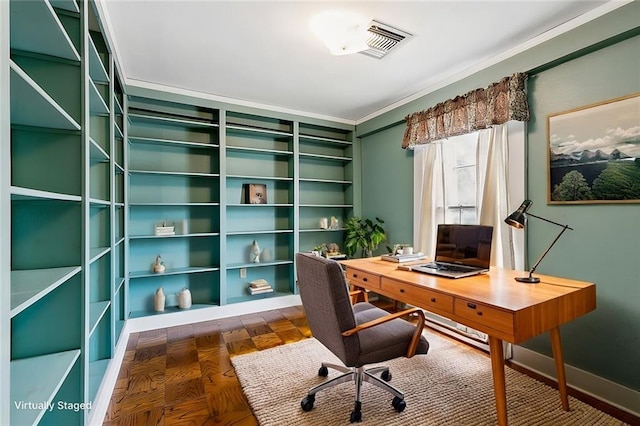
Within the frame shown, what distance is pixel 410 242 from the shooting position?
3516 millimetres

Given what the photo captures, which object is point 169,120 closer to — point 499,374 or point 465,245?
point 465,245

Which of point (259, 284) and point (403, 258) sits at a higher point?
point (403, 258)

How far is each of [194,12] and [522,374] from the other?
11.2 feet

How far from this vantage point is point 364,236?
12.7 feet

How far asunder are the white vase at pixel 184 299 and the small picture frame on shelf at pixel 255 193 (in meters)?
1.25

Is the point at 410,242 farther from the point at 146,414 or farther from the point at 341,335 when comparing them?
the point at 146,414

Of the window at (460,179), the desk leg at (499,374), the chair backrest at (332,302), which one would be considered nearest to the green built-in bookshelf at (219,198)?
the window at (460,179)

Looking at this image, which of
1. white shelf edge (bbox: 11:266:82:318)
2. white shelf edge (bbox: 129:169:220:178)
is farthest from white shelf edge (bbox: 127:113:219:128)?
white shelf edge (bbox: 11:266:82:318)

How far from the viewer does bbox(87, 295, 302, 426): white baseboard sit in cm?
174

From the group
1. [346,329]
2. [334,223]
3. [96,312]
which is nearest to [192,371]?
[96,312]

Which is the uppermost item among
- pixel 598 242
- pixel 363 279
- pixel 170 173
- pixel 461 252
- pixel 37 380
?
pixel 170 173

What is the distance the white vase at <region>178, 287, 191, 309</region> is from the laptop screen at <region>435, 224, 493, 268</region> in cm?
264

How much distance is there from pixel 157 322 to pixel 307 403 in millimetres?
2124

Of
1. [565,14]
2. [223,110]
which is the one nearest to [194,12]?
[223,110]
